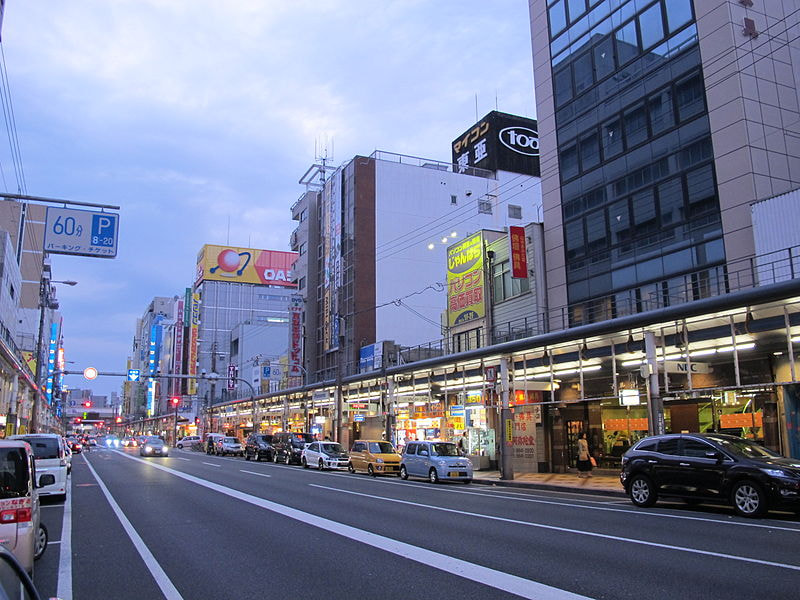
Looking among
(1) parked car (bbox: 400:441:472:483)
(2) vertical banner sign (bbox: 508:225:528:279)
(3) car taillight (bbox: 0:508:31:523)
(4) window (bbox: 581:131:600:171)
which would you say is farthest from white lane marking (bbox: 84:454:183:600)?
(4) window (bbox: 581:131:600:171)

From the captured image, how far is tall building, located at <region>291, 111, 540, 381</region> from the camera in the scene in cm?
6328

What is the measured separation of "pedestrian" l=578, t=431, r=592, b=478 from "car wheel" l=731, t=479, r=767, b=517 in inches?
524

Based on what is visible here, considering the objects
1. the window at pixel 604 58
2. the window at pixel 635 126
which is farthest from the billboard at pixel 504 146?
the window at pixel 635 126

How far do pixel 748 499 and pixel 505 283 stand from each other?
22.3 m

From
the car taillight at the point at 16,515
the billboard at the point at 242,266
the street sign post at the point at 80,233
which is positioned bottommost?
the car taillight at the point at 16,515

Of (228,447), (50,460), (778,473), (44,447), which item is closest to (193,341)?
(228,447)

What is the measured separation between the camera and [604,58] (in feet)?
103

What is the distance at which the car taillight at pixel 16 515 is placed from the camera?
704 centimetres

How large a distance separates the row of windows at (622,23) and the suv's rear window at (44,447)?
28032mm

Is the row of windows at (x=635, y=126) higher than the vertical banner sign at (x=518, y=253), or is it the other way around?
the row of windows at (x=635, y=126)

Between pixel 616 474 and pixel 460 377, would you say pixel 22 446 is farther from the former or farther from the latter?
pixel 460 377

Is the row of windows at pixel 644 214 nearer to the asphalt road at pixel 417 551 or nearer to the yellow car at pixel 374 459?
the yellow car at pixel 374 459

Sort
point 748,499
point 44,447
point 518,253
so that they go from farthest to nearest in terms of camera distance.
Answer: point 518,253 < point 44,447 < point 748,499

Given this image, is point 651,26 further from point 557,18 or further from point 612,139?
point 557,18
